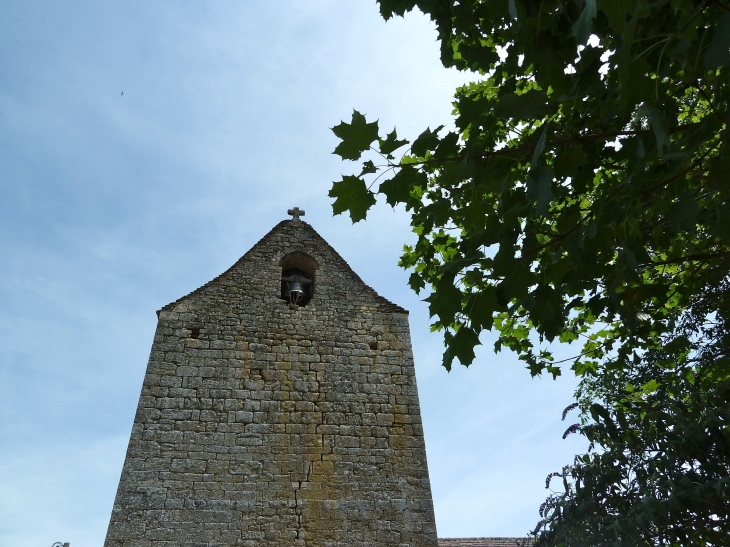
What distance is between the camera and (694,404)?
204 inches

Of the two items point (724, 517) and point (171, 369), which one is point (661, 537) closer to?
point (724, 517)

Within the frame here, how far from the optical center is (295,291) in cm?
751

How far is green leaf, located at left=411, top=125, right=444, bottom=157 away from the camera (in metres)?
2.66

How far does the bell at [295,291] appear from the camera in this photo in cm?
748

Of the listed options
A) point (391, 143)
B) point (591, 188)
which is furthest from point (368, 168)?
point (591, 188)

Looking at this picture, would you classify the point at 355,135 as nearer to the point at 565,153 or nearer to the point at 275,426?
the point at 565,153

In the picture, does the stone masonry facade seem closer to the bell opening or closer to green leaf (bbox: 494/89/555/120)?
the bell opening

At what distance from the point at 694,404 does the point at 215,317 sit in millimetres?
5124

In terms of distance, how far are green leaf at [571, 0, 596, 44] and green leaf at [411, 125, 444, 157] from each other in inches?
40.1

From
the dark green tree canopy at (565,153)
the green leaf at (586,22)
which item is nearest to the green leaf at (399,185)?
the dark green tree canopy at (565,153)

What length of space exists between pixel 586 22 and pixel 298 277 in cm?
629

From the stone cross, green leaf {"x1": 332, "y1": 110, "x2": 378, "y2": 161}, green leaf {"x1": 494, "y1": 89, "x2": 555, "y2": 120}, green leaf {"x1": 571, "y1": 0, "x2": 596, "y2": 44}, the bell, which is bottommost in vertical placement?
green leaf {"x1": 571, "y1": 0, "x2": 596, "y2": 44}

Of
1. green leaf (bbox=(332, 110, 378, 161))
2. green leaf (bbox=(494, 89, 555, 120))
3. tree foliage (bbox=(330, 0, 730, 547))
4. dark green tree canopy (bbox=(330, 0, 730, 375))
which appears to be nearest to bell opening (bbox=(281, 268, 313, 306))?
tree foliage (bbox=(330, 0, 730, 547))

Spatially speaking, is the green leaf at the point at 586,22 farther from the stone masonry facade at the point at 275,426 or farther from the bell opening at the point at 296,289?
the bell opening at the point at 296,289
